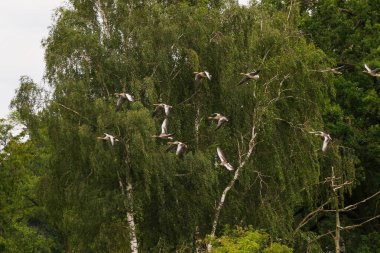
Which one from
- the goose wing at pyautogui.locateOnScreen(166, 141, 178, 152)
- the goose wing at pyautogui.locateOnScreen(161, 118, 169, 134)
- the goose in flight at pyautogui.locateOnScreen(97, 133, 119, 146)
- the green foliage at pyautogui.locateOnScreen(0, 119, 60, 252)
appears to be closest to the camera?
the goose in flight at pyautogui.locateOnScreen(97, 133, 119, 146)

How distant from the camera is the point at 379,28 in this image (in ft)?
107

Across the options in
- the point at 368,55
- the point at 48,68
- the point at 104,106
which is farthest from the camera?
the point at 368,55

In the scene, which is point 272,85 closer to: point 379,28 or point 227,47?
point 227,47

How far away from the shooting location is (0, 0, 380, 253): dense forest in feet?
81.0

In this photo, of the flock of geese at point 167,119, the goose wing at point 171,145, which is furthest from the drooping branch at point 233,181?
the goose wing at point 171,145

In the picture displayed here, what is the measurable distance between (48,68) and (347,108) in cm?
1245

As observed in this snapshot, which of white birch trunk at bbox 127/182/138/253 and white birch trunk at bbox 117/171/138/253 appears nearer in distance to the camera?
white birch trunk at bbox 117/171/138/253

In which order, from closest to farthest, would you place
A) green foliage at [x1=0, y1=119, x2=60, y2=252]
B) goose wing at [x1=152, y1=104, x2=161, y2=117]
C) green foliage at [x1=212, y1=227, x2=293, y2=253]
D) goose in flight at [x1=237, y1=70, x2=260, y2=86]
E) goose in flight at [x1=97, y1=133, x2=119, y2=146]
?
1. green foliage at [x1=212, y1=227, x2=293, y2=253]
2. goose in flight at [x1=97, y1=133, x2=119, y2=146]
3. goose wing at [x1=152, y1=104, x2=161, y2=117]
4. goose in flight at [x1=237, y1=70, x2=260, y2=86]
5. green foliage at [x1=0, y1=119, x2=60, y2=252]

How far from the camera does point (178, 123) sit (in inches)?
1029

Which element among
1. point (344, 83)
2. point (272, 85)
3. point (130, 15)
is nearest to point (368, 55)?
point (344, 83)

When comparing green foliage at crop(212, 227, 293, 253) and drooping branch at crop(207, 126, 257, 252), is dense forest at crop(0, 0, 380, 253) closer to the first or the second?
drooping branch at crop(207, 126, 257, 252)

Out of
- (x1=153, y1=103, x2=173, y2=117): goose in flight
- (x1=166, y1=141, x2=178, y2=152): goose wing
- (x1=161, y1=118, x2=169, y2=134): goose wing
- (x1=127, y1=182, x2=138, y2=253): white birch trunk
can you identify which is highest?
(x1=153, y1=103, x2=173, y2=117): goose in flight

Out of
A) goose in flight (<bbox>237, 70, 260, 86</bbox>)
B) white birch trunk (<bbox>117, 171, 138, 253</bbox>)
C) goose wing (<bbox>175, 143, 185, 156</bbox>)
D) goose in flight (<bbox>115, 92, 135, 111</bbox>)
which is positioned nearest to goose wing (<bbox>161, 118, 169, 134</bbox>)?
goose wing (<bbox>175, 143, 185, 156</bbox>)

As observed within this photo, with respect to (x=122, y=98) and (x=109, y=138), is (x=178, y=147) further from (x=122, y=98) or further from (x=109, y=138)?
(x=122, y=98)
